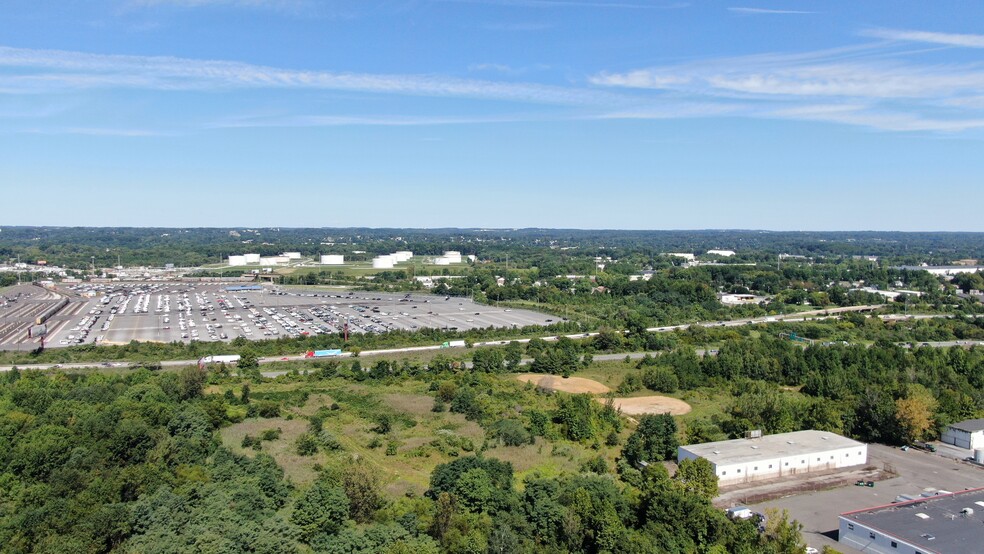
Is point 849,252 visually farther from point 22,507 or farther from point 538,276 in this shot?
point 22,507

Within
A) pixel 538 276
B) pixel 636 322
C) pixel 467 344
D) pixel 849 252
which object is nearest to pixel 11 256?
pixel 538 276

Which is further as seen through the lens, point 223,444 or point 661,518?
point 223,444

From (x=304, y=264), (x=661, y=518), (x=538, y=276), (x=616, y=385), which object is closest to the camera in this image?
(x=661, y=518)

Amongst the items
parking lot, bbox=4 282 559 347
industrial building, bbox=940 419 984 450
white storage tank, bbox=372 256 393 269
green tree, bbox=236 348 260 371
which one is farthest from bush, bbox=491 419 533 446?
white storage tank, bbox=372 256 393 269

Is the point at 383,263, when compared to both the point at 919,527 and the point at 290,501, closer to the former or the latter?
the point at 290,501

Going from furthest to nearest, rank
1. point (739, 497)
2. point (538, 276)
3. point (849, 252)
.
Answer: point (849, 252) < point (538, 276) < point (739, 497)

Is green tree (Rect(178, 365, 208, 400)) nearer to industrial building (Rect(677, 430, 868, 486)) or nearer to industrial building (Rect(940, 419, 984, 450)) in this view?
industrial building (Rect(677, 430, 868, 486))

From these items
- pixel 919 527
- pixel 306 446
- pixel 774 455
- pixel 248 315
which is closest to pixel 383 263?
pixel 248 315
